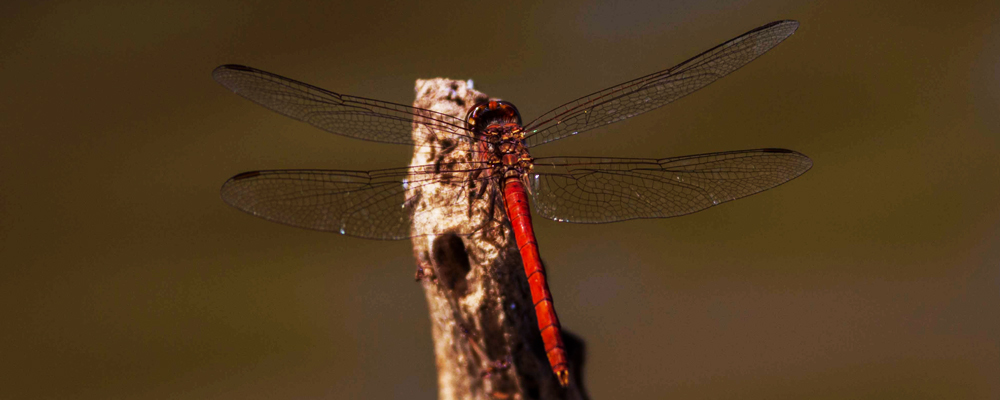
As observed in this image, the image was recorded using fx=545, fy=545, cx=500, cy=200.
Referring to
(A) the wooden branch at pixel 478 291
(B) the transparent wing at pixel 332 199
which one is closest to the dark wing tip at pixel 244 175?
(B) the transparent wing at pixel 332 199

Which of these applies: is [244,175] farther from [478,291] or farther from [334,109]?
[478,291]

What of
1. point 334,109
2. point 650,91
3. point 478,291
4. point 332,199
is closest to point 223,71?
point 334,109

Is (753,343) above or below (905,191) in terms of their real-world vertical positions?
below

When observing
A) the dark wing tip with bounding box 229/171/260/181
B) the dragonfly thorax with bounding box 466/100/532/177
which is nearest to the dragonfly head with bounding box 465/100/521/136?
the dragonfly thorax with bounding box 466/100/532/177

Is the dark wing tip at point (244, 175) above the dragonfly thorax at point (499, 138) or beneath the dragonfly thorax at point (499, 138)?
beneath

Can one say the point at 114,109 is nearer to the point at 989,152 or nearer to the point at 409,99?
the point at 409,99

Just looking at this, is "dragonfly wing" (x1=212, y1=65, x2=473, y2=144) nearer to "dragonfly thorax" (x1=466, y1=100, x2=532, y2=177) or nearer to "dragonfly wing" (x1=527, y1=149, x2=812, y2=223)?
"dragonfly thorax" (x1=466, y1=100, x2=532, y2=177)

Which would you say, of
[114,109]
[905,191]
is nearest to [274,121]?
[114,109]

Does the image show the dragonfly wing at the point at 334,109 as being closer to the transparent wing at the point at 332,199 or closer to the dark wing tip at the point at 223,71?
the dark wing tip at the point at 223,71
